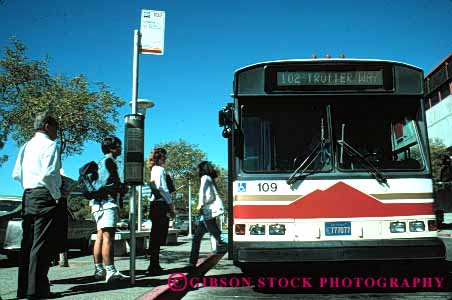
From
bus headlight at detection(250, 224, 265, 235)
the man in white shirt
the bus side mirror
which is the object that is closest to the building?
the bus side mirror

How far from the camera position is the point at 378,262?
537cm

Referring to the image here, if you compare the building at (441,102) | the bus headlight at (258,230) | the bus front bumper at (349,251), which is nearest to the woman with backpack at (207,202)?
the bus headlight at (258,230)

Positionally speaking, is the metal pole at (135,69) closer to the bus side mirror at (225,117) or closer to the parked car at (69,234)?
the bus side mirror at (225,117)

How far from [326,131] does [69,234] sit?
7257mm

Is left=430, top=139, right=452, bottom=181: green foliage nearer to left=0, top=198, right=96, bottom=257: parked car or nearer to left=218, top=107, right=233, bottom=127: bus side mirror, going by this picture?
left=0, top=198, right=96, bottom=257: parked car

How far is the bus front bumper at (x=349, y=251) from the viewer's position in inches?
209

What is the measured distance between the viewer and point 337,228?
552cm

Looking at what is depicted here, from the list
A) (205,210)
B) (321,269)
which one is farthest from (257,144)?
(205,210)

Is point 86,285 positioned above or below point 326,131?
below

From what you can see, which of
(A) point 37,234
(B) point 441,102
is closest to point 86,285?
(A) point 37,234

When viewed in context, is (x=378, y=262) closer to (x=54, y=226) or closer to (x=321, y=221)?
(x=321, y=221)

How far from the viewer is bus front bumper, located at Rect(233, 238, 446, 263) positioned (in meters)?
5.31

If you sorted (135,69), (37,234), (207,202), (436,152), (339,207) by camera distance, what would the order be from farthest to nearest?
(436,152) < (207,202) < (135,69) < (339,207) < (37,234)

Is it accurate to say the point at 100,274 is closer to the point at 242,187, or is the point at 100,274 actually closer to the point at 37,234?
the point at 37,234
